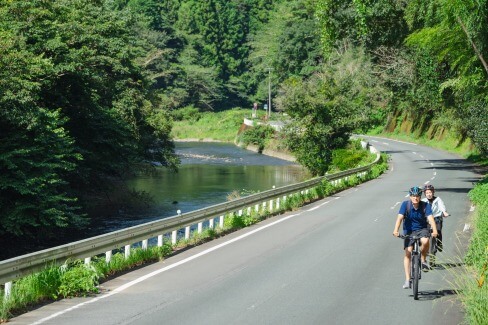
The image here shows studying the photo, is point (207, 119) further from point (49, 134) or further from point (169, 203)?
point (49, 134)

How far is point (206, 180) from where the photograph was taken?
5169cm

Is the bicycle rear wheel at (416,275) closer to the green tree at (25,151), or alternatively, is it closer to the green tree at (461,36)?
the green tree at (461,36)

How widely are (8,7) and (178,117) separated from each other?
89819 mm

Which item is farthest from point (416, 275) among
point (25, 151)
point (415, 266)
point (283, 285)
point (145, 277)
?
point (25, 151)

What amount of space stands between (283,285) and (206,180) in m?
39.8

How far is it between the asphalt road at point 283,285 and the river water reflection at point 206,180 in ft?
31.4

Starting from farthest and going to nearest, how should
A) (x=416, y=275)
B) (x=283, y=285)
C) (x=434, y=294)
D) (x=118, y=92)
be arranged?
(x=118, y=92), (x=283, y=285), (x=434, y=294), (x=416, y=275)

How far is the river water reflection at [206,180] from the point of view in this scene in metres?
36.7

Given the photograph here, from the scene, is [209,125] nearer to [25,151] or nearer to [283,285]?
[25,151]

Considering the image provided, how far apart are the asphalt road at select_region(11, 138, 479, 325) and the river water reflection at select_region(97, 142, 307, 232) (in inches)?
377

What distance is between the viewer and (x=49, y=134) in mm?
23547

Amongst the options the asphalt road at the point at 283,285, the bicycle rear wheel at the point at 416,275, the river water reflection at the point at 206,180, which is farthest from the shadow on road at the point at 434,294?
the river water reflection at the point at 206,180

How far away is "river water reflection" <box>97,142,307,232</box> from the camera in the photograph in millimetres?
36688

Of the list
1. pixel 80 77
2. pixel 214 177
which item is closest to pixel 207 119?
pixel 214 177
